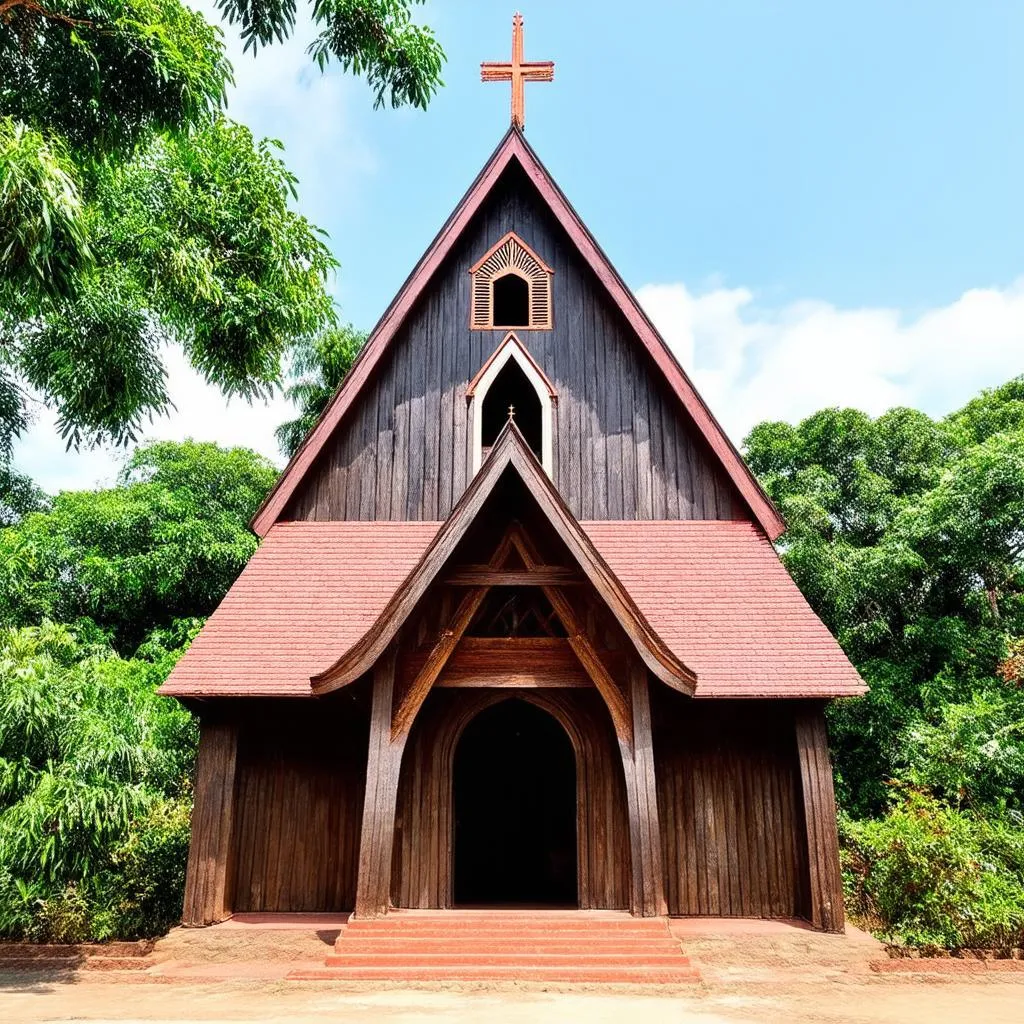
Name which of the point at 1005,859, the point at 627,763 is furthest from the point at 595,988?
the point at 1005,859

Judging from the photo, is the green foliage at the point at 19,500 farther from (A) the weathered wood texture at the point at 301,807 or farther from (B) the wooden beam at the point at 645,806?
(B) the wooden beam at the point at 645,806

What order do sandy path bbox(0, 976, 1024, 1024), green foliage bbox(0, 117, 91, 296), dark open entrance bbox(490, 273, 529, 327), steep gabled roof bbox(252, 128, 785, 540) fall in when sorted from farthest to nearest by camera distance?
dark open entrance bbox(490, 273, 529, 327) → steep gabled roof bbox(252, 128, 785, 540) → green foliage bbox(0, 117, 91, 296) → sandy path bbox(0, 976, 1024, 1024)

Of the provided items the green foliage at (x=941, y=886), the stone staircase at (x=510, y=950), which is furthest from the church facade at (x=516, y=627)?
the green foliage at (x=941, y=886)

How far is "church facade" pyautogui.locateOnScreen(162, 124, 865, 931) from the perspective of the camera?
306 inches

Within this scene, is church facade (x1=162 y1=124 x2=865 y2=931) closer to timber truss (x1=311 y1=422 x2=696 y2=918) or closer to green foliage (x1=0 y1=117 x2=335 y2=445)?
timber truss (x1=311 y1=422 x2=696 y2=918)

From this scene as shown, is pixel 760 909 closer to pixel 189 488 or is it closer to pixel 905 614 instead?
pixel 905 614

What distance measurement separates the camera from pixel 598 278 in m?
11.0

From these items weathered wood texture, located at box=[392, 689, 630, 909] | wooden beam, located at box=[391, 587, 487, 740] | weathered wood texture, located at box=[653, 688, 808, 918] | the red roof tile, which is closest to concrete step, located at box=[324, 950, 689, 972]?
weathered wood texture, located at box=[392, 689, 630, 909]

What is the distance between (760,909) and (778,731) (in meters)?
1.84

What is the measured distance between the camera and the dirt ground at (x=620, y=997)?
5.89m

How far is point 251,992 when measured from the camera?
265 inches

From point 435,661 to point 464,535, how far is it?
1251 mm

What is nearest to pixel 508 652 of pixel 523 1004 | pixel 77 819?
pixel 523 1004

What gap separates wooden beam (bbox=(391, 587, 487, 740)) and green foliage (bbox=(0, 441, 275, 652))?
16962 millimetres
